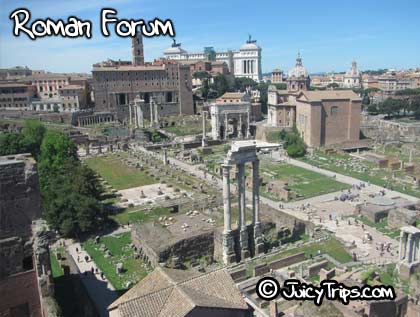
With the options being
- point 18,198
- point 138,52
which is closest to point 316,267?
point 18,198

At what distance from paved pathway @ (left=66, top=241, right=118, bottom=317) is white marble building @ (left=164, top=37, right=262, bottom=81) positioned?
12189 cm

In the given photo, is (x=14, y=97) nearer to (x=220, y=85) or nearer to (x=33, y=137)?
(x=33, y=137)

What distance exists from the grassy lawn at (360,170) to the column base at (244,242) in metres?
20.1

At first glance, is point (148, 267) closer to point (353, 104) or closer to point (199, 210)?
point (199, 210)

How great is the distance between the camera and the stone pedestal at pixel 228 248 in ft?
74.1

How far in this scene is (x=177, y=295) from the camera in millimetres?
13312

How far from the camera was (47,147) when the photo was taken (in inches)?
1593

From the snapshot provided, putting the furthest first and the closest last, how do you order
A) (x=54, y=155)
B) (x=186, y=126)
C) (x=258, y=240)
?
1. (x=186, y=126)
2. (x=54, y=155)
3. (x=258, y=240)

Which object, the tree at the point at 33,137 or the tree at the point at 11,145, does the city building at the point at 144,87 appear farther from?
the tree at the point at 11,145

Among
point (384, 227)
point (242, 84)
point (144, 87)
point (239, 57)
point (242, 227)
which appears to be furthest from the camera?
point (239, 57)

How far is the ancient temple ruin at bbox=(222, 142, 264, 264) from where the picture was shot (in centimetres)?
2202

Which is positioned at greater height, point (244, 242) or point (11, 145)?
point (11, 145)

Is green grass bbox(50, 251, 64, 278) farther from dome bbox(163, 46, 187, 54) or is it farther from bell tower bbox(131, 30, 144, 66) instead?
dome bbox(163, 46, 187, 54)

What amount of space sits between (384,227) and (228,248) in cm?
1269
